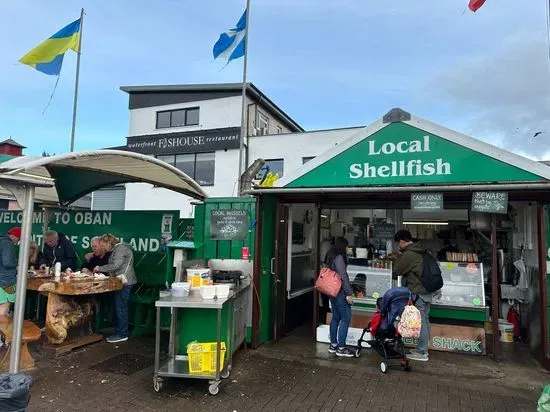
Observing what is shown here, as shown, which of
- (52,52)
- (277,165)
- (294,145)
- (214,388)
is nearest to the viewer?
(214,388)

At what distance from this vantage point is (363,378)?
4883mm

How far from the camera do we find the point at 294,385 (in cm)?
464

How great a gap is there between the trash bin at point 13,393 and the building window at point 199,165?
636 inches

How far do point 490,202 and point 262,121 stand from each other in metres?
16.1

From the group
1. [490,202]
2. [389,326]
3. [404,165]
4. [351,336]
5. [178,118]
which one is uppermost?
[178,118]

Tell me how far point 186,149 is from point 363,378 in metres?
16.2

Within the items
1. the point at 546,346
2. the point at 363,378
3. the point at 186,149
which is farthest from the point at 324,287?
the point at 186,149

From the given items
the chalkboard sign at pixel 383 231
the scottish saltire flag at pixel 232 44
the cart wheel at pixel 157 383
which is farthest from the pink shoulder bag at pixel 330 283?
the scottish saltire flag at pixel 232 44

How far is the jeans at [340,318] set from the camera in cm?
567

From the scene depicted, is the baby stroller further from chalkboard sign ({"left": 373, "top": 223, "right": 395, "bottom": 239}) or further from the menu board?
chalkboard sign ({"left": 373, "top": 223, "right": 395, "bottom": 239})

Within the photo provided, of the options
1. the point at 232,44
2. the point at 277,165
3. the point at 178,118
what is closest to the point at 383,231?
the point at 232,44

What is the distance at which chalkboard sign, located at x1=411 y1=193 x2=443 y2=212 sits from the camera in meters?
5.36

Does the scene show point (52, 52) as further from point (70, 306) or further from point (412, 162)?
point (412, 162)

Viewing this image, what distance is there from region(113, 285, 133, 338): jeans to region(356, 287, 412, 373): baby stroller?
149 inches
